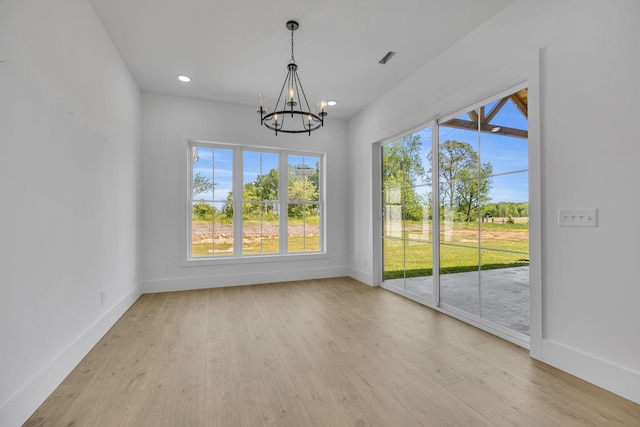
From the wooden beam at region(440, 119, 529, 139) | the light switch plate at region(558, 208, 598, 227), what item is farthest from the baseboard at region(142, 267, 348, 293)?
the light switch plate at region(558, 208, 598, 227)

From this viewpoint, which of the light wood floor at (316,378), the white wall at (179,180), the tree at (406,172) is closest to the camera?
the light wood floor at (316,378)

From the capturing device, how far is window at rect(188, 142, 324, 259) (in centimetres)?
459

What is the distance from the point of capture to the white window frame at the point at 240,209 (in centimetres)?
444

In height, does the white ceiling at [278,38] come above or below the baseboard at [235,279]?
above

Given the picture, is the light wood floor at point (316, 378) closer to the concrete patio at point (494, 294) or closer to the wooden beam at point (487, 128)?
the concrete patio at point (494, 294)

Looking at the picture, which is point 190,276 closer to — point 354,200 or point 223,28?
point 354,200

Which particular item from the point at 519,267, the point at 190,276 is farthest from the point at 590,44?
the point at 190,276

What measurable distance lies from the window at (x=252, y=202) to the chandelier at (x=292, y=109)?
0.74 metres

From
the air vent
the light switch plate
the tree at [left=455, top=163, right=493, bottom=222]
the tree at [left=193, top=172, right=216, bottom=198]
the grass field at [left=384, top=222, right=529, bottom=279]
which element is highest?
the air vent

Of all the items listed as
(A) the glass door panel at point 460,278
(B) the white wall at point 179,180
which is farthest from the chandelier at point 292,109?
(A) the glass door panel at point 460,278

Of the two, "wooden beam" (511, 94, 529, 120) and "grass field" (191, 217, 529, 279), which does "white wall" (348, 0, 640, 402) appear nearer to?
"wooden beam" (511, 94, 529, 120)

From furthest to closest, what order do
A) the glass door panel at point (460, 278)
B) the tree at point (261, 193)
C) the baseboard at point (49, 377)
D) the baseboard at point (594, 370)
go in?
the tree at point (261, 193) → the glass door panel at point (460, 278) → the baseboard at point (594, 370) → the baseboard at point (49, 377)

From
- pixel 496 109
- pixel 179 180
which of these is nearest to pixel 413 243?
pixel 496 109

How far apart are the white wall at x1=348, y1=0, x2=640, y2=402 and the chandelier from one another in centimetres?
170
